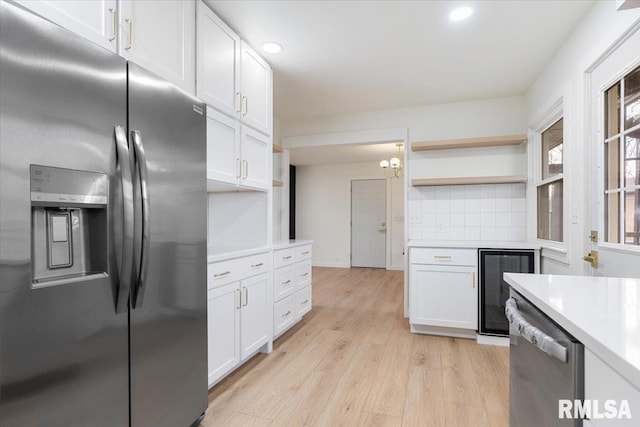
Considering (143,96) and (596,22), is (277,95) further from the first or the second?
(596,22)

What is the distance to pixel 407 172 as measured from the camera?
3.82 meters

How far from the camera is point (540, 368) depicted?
0.91 m

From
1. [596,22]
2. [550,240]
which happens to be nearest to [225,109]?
[596,22]

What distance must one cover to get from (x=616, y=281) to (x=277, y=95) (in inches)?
125

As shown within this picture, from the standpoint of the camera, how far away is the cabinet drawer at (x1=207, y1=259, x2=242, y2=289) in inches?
74.9

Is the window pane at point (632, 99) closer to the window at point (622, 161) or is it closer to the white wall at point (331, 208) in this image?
the window at point (622, 161)

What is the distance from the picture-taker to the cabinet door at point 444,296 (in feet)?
9.88

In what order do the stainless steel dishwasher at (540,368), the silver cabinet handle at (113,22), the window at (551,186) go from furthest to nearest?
the window at (551,186)
the silver cabinet handle at (113,22)
the stainless steel dishwasher at (540,368)

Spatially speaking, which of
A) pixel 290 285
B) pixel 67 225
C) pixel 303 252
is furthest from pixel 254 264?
pixel 67 225

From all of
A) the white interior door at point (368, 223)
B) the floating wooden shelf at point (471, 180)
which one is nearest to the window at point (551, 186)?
the floating wooden shelf at point (471, 180)

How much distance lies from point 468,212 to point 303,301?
6.86 feet

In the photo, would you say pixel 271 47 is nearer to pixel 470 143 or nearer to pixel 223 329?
pixel 223 329

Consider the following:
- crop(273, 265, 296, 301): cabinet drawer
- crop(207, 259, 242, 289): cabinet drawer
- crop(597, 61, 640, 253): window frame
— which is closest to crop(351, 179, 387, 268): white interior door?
crop(273, 265, 296, 301): cabinet drawer

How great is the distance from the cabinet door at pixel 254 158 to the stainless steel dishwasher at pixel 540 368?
189 cm
